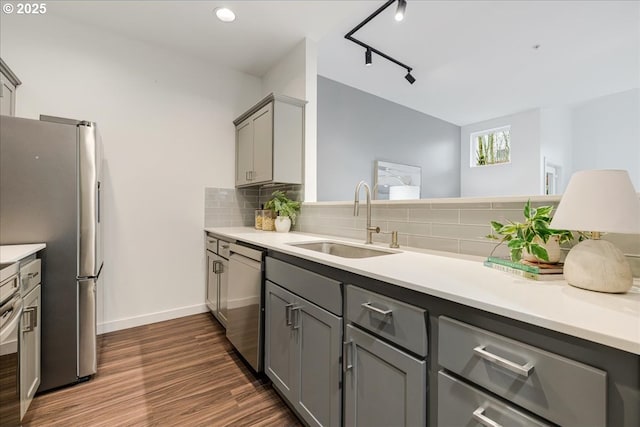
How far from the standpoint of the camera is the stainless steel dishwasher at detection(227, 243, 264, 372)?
168 cm

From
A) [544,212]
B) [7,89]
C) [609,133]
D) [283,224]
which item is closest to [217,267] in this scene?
[283,224]

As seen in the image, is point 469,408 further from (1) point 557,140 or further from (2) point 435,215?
(1) point 557,140

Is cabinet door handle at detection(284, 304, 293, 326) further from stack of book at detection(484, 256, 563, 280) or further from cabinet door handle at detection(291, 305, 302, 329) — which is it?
stack of book at detection(484, 256, 563, 280)

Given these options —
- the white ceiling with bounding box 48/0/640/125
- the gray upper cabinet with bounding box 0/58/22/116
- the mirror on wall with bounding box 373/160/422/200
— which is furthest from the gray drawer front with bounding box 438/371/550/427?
the mirror on wall with bounding box 373/160/422/200

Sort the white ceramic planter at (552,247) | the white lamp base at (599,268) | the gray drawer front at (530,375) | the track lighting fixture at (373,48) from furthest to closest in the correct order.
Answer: the track lighting fixture at (373,48) < the white ceramic planter at (552,247) < the white lamp base at (599,268) < the gray drawer front at (530,375)

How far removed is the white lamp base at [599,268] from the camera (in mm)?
767

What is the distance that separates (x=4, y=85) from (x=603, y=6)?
4775 millimetres

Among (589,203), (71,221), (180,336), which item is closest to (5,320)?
(71,221)

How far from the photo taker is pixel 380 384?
0.96 m

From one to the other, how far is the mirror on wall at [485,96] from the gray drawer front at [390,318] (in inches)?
97.3

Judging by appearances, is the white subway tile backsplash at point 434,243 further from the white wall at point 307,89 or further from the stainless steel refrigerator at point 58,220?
the stainless steel refrigerator at point 58,220

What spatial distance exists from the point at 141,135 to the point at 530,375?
3.19m

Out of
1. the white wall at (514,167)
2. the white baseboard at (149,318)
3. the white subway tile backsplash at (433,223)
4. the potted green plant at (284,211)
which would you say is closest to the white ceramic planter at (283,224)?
the potted green plant at (284,211)

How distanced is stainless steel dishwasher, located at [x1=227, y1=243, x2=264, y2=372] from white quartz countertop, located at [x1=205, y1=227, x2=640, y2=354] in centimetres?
66
